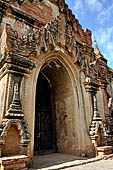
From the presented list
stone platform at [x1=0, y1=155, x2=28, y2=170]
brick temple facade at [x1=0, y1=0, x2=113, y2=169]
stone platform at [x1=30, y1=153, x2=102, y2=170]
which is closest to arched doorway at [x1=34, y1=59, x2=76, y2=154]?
brick temple facade at [x1=0, y1=0, x2=113, y2=169]

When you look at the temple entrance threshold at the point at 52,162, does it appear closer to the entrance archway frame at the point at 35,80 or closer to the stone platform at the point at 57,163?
the stone platform at the point at 57,163

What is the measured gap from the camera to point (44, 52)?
23.5 ft

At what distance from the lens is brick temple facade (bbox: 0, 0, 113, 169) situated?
509cm

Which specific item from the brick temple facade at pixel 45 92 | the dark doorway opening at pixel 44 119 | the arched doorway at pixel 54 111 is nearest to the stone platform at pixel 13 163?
the brick temple facade at pixel 45 92

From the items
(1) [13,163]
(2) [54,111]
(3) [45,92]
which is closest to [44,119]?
(2) [54,111]

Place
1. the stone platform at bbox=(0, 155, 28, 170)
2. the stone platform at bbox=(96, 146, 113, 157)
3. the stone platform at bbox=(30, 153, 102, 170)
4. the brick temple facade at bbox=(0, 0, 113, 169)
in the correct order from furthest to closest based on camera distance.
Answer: the stone platform at bbox=(96, 146, 113, 157) → the brick temple facade at bbox=(0, 0, 113, 169) → the stone platform at bbox=(30, 153, 102, 170) → the stone platform at bbox=(0, 155, 28, 170)

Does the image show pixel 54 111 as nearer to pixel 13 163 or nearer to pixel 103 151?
pixel 103 151

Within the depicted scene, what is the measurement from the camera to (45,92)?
989cm

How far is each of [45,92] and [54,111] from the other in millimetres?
1493

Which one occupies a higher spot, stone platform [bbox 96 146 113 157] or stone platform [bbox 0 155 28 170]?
stone platform [bbox 0 155 28 170]

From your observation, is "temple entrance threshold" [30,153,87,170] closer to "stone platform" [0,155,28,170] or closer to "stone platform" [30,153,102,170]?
"stone platform" [30,153,102,170]

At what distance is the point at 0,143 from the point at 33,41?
4504 millimetres

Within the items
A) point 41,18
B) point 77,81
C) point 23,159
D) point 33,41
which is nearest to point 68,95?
point 77,81

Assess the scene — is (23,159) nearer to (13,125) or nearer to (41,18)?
(13,125)
